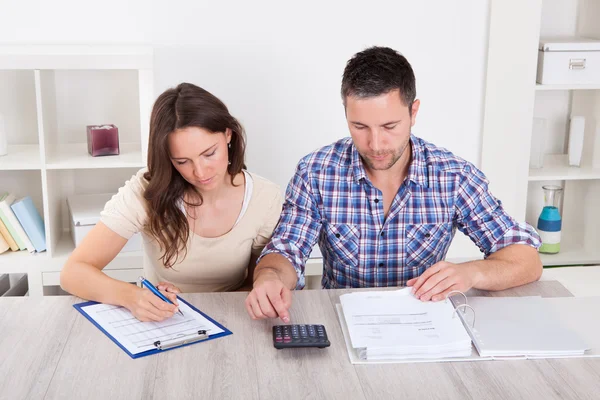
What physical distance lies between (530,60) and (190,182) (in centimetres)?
158

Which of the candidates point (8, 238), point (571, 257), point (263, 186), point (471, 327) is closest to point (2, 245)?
point (8, 238)

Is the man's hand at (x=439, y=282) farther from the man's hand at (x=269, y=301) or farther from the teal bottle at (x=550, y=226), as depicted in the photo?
the teal bottle at (x=550, y=226)

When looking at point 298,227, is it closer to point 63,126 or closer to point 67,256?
point 67,256

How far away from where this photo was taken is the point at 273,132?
296 centimetres

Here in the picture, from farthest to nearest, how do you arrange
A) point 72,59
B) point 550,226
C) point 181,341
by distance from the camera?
point 550,226 < point 72,59 < point 181,341

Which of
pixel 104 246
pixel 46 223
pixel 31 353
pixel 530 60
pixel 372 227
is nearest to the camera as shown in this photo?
pixel 31 353

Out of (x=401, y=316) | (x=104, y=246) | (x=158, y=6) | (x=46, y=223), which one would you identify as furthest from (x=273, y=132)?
(x=401, y=316)

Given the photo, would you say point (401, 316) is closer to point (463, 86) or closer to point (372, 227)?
point (372, 227)

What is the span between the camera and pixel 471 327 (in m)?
1.57

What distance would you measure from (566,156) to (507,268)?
1562 millimetres

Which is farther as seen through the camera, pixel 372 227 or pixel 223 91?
pixel 223 91

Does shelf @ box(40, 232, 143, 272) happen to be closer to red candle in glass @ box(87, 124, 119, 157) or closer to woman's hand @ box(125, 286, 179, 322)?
red candle in glass @ box(87, 124, 119, 157)

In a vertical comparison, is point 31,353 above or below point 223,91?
below

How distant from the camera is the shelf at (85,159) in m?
2.61
